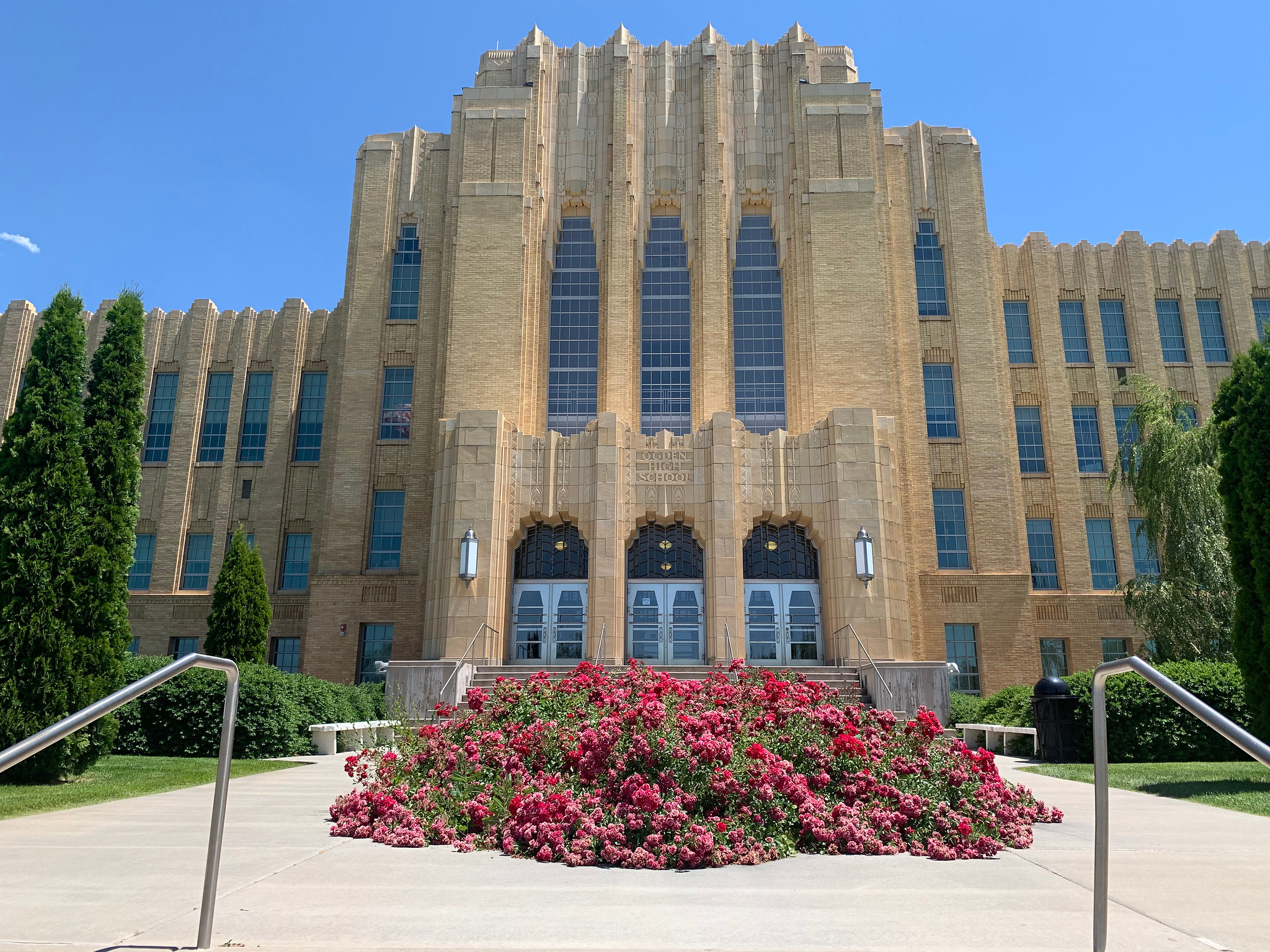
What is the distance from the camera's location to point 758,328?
2936 centimetres

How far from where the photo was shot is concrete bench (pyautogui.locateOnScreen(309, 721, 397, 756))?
751 inches

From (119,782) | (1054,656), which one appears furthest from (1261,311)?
(119,782)

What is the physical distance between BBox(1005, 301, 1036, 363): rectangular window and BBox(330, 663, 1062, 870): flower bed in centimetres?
2466

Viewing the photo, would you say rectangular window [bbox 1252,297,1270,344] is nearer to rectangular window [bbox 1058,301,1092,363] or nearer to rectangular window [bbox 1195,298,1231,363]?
rectangular window [bbox 1195,298,1231,363]

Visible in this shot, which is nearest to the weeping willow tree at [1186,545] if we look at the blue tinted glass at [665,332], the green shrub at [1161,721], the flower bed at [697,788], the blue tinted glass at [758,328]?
the green shrub at [1161,721]

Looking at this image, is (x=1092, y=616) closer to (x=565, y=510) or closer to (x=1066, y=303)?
(x=1066, y=303)

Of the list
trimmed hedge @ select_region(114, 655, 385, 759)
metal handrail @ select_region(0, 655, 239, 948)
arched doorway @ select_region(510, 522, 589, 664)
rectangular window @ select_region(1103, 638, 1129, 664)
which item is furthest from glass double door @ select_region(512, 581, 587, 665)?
metal handrail @ select_region(0, 655, 239, 948)

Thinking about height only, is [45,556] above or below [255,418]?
below

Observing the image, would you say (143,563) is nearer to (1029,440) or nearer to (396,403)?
(396,403)

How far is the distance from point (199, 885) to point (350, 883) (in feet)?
3.33

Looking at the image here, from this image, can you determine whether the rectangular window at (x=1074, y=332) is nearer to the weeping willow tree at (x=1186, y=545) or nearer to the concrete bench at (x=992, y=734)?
the weeping willow tree at (x=1186, y=545)

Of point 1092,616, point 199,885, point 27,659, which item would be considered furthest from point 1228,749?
point 27,659

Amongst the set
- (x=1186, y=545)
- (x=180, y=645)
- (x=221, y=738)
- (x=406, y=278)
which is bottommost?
(x=221, y=738)

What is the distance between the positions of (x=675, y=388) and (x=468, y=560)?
890 cm
